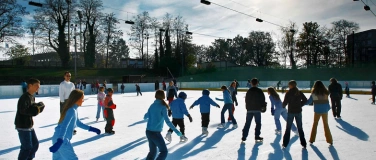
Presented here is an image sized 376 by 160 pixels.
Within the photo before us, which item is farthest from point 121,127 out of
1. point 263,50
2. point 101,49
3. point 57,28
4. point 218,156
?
point 263,50

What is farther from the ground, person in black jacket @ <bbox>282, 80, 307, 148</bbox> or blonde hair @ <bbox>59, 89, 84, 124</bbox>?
blonde hair @ <bbox>59, 89, 84, 124</bbox>

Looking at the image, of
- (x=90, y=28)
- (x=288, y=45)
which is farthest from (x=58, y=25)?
(x=288, y=45)

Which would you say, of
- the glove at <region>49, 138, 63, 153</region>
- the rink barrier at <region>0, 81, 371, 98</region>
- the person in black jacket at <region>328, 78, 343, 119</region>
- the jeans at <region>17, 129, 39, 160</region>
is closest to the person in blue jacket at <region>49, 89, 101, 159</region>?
the glove at <region>49, 138, 63, 153</region>

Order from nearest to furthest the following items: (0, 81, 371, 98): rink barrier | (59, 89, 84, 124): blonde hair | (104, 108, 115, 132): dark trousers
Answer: (59, 89, 84, 124): blonde hair → (104, 108, 115, 132): dark trousers → (0, 81, 371, 98): rink barrier

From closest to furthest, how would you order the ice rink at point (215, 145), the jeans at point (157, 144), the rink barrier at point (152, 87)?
the jeans at point (157, 144) < the ice rink at point (215, 145) < the rink barrier at point (152, 87)

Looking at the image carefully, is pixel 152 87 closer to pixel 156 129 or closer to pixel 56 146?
pixel 156 129

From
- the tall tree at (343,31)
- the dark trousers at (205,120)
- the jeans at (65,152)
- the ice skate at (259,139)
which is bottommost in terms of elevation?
the ice skate at (259,139)

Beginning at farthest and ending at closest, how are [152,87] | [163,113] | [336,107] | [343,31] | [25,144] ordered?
[343,31], [152,87], [336,107], [163,113], [25,144]

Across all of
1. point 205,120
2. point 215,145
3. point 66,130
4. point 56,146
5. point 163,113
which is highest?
point 163,113

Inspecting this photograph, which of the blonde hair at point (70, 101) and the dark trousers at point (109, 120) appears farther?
the dark trousers at point (109, 120)

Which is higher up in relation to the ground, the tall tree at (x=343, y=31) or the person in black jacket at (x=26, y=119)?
the tall tree at (x=343, y=31)

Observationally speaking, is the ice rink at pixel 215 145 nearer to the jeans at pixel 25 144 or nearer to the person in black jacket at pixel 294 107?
the person in black jacket at pixel 294 107

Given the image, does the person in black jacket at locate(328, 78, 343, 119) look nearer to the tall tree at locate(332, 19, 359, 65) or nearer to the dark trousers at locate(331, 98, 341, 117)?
the dark trousers at locate(331, 98, 341, 117)

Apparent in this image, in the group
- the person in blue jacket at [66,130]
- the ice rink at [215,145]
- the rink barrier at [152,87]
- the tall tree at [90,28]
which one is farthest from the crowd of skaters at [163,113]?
the tall tree at [90,28]
